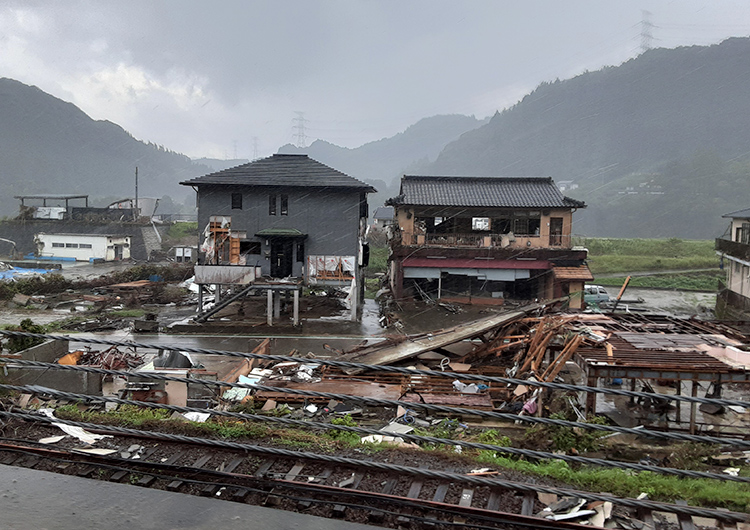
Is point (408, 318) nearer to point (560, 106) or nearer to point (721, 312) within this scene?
point (721, 312)

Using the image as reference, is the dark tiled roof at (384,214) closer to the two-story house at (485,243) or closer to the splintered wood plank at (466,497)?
the two-story house at (485,243)

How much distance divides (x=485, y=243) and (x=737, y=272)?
13.9m

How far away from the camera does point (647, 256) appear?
186 ft

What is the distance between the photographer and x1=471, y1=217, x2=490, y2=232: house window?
32.9 meters

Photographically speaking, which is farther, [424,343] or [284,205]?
[284,205]

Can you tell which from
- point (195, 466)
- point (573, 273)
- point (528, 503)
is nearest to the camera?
point (528, 503)

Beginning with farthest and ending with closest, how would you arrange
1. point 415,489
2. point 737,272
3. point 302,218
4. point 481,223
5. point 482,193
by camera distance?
point 482,193 < point 481,223 < point 737,272 < point 302,218 < point 415,489

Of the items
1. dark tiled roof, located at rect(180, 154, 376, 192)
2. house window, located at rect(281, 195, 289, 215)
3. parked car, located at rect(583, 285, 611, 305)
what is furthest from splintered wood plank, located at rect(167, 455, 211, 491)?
parked car, located at rect(583, 285, 611, 305)

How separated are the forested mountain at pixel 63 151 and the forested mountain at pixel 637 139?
290 feet

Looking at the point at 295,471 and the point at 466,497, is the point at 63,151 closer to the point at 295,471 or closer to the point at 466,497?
the point at 295,471

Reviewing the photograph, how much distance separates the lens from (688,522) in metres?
3.89

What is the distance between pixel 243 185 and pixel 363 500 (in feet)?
83.4

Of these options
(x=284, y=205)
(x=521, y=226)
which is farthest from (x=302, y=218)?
(x=521, y=226)

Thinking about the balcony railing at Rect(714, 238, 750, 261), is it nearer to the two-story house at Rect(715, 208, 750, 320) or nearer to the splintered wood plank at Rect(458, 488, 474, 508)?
the two-story house at Rect(715, 208, 750, 320)
